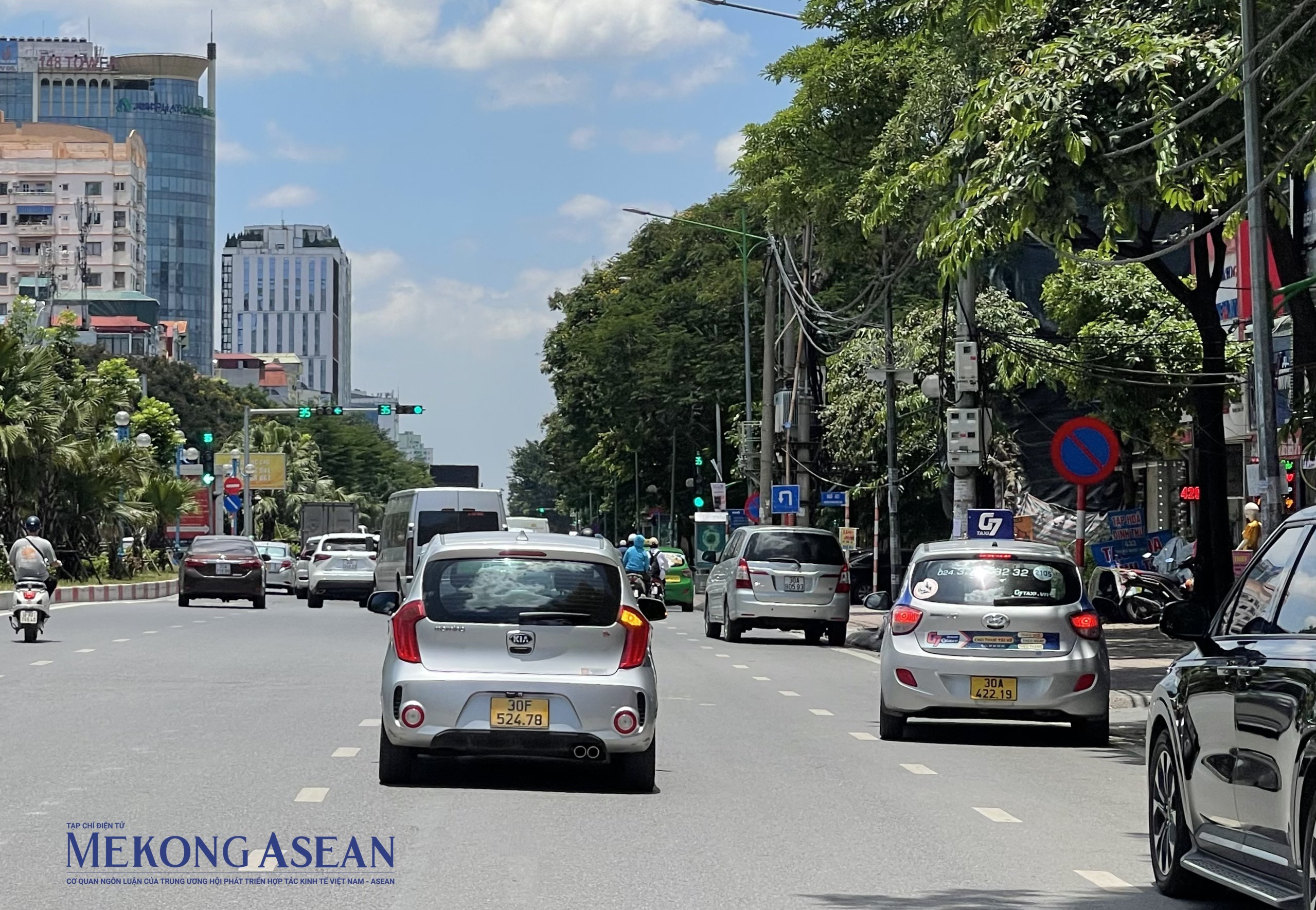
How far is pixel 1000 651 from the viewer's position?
1536 cm

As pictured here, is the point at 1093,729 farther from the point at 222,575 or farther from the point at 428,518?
the point at 222,575

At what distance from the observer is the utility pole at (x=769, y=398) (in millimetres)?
46219

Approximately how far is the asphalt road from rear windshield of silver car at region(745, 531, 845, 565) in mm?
10433

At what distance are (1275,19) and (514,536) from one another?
30.5 feet

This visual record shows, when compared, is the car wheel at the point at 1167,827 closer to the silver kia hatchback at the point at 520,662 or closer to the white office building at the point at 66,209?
the silver kia hatchback at the point at 520,662

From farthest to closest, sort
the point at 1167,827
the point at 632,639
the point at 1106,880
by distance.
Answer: the point at 632,639, the point at 1106,880, the point at 1167,827

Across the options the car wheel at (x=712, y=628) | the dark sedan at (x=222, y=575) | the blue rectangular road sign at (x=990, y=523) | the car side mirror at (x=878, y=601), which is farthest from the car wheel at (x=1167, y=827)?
the dark sedan at (x=222, y=575)

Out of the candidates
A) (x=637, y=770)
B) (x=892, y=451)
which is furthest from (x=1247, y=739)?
(x=892, y=451)

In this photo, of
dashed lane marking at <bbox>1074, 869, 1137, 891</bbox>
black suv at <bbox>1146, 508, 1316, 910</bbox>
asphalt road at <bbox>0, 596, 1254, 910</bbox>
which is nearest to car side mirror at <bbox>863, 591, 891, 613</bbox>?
asphalt road at <bbox>0, 596, 1254, 910</bbox>

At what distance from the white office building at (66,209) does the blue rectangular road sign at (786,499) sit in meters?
159

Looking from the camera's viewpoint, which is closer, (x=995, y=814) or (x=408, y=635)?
(x=995, y=814)

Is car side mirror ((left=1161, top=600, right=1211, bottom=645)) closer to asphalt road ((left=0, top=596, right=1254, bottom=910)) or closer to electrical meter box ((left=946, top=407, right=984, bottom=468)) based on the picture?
asphalt road ((left=0, top=596, right=1254, bottom=910))

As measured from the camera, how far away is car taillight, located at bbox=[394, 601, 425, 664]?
11656mm

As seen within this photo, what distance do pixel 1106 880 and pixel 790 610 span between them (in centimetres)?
2104
